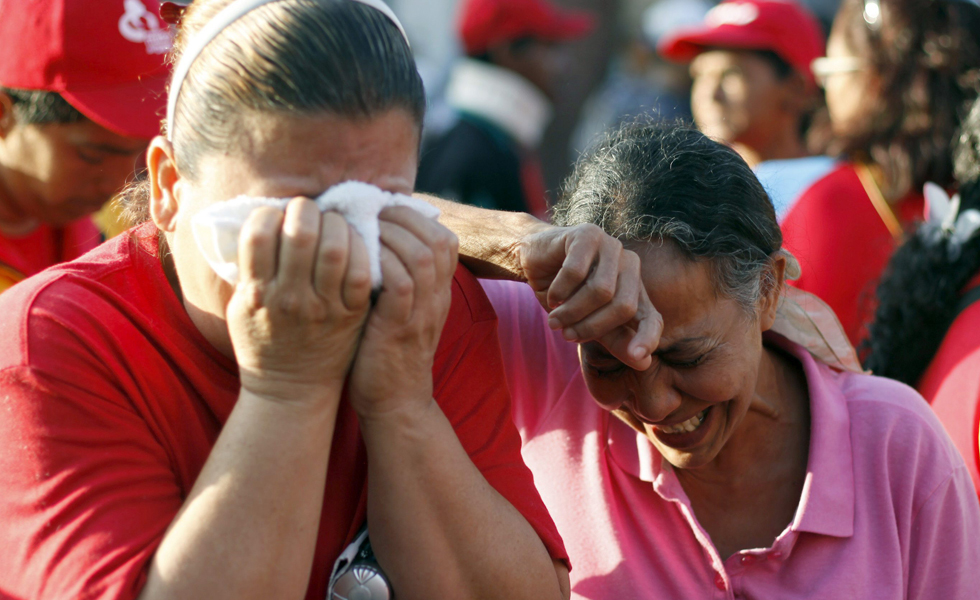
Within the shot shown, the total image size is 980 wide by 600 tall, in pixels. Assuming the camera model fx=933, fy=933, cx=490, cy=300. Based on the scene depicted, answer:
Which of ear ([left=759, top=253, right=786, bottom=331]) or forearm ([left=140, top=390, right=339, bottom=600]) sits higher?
ear ([left=759, top=253, right=786, bottom=331])

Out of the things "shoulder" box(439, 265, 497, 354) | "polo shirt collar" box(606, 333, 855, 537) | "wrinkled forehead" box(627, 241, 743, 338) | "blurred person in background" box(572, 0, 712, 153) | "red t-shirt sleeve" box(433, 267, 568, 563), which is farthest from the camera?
"blurred person in background" box(572, 0, 712, 153)

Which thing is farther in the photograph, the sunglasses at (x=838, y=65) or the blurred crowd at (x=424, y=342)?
the sunglasses at (x=838, y=65)

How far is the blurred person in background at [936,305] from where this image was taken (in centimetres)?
252

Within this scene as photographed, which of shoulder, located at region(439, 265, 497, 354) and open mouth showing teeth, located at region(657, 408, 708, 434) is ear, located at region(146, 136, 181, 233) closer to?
shoulder, located at region(439, 265, 497, 354)

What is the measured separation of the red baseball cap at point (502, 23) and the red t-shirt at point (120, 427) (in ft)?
15.2

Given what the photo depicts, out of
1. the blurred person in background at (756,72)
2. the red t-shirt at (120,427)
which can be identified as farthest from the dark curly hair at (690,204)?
the blurred person in background at (756,72)

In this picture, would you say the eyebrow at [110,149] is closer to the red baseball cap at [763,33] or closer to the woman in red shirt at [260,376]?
the woman in red shirt at [260,376]

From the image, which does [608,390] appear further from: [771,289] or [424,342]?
[424,342]

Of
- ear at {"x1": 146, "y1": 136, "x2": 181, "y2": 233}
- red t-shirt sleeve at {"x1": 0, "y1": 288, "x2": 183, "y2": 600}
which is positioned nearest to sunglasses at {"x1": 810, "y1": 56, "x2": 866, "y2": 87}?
ear at {"x1": 146, "y1": 136, "x2": 181, "y2": 233}

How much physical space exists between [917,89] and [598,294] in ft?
8.27

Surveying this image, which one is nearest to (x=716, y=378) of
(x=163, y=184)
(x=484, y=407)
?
(x=484, y=407)

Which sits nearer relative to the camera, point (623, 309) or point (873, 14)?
point (623, 309)

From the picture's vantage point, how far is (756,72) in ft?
16.1

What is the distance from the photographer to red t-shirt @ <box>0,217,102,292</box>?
2660 millimetres
